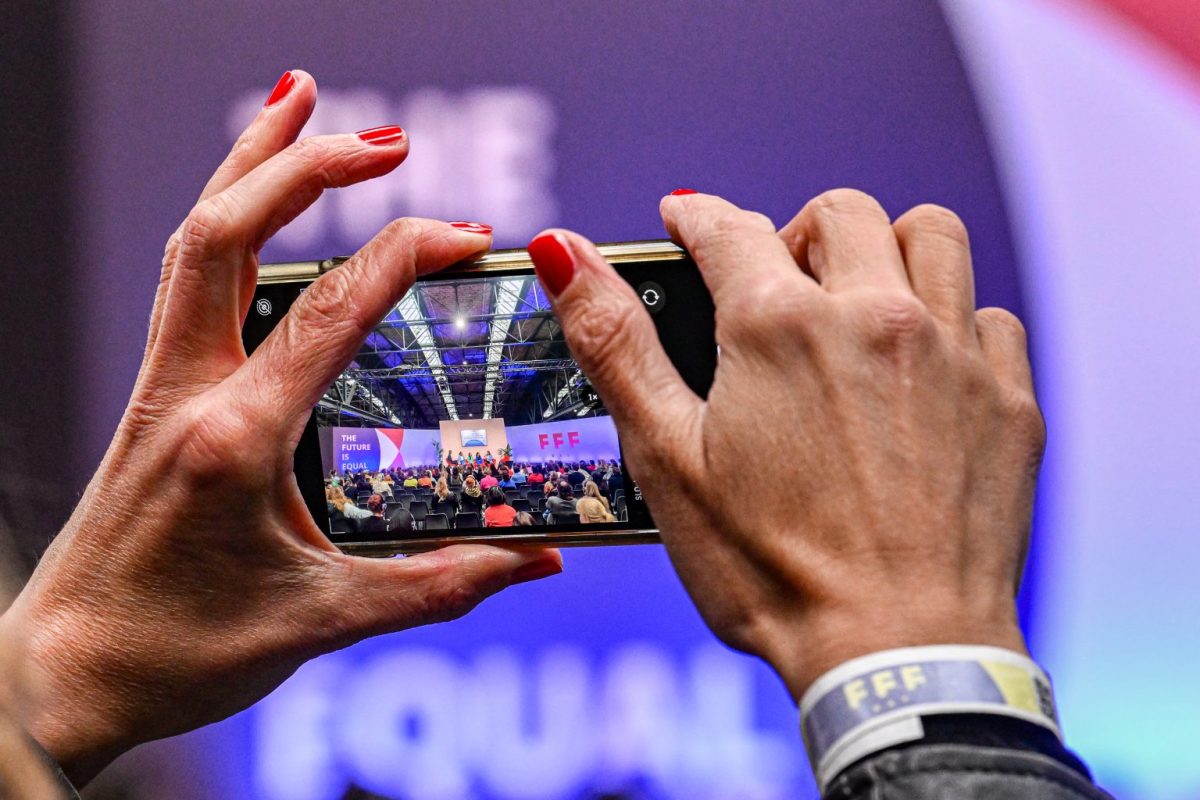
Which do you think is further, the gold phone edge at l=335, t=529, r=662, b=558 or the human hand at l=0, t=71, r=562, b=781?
the gold phone edge at l=335, t=529, r=662, b=558

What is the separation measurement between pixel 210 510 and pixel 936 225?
2.00 ft

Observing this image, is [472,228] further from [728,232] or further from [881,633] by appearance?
[881,633]

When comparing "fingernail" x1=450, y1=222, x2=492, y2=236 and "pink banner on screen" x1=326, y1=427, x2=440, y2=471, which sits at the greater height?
"fingernail" x1=450, y1=222, x2=492, y2=236

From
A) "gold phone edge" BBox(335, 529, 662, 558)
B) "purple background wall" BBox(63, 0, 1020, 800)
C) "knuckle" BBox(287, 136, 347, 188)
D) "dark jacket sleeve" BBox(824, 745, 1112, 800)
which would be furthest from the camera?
"purple background wall" BBox(63, 0, 1020, 800)

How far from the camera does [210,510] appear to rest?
2.43ft

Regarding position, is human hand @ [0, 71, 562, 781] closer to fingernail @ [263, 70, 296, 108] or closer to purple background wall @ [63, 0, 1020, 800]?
fingernail @ [263, 70, 296, 108]

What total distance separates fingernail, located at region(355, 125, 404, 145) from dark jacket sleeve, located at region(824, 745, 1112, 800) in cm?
67

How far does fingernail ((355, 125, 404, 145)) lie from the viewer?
33.0 inches

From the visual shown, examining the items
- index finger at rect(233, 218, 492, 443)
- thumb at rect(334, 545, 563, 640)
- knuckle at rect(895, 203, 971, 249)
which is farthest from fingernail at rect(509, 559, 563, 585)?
knuckle at rect(895, 203, 971, 249)

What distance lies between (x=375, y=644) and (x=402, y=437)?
1.22 meters

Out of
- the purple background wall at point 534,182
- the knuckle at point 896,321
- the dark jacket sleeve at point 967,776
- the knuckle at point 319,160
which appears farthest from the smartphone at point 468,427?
the purple background wall at point 534,182

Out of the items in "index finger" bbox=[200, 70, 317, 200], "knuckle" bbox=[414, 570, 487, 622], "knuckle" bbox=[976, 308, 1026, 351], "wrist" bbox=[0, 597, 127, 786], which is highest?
"index finger" bbox=[200, 70, 317, 200]

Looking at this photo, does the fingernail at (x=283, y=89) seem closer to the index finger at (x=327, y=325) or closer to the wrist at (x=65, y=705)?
the index finger at (x=327, y=325)

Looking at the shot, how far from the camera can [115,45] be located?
2145 mm
